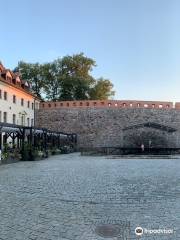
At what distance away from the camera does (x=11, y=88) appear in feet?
105

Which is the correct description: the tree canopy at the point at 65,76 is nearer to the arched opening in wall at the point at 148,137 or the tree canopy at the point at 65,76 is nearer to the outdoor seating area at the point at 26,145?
the arched opening in wall at the point at 148,137

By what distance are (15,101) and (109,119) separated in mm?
10727

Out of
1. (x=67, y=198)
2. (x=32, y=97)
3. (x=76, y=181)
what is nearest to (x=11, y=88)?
(x=32, y=97)

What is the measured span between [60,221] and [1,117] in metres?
25.2

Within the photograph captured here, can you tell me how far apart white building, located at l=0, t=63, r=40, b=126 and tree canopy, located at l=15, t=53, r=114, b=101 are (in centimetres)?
596

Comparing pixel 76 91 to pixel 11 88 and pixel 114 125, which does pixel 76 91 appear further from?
pixel 11 88

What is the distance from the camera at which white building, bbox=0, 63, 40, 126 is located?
30619 mm

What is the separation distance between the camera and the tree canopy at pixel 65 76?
4419 centimetres

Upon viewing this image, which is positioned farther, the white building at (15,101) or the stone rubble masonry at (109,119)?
the stone rubble masonry at (109,119)

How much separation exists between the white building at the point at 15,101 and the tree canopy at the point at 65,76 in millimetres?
5965

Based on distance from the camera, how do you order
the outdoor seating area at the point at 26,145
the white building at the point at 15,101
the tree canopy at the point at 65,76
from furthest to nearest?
1. the tree canopy at the point at 65,76
2. the white building at the point at 15,101
3. the outdoor seating area at the point at 26,145
